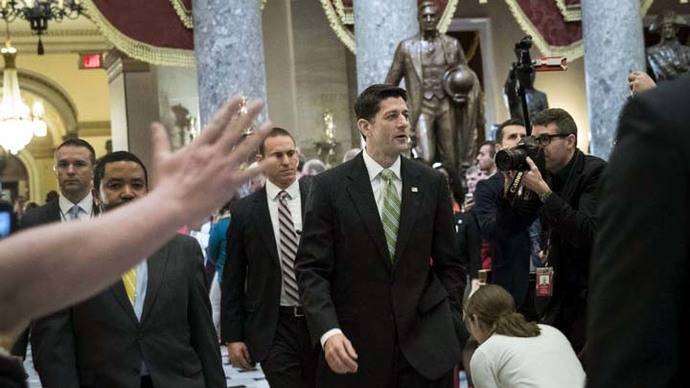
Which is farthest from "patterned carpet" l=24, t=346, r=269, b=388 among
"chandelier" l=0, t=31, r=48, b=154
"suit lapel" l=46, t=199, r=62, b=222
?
"chandelier" l=0, t=31, r=48, b=154

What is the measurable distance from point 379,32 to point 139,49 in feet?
9.09

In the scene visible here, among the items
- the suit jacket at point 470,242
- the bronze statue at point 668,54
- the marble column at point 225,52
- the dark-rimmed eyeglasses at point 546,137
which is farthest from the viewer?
the bronze statue at point 668,54

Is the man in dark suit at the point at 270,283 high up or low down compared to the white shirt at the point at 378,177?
down

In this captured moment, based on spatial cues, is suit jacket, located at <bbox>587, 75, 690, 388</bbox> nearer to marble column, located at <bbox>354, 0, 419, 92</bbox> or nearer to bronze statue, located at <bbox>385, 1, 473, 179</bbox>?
bronze statue, located at <bbox>385, 1, 473, 179</bbox>

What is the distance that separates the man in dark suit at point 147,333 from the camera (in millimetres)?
4270

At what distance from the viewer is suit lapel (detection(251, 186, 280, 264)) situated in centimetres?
571

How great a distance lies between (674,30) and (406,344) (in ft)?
35.2

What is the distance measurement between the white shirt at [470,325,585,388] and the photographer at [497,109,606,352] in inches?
10.6

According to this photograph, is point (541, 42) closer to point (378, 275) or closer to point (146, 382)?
point (378, 275)

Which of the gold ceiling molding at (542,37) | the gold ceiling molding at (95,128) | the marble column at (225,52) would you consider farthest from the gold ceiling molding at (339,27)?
the gold ceiling molding at (95,128)

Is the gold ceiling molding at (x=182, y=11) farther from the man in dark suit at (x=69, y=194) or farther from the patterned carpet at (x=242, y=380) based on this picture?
the man in dark suit at (x=69, y=194)

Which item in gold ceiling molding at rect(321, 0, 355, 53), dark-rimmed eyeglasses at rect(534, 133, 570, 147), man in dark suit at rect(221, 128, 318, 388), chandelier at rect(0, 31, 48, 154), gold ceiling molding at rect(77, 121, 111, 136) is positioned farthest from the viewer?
gold ceiling molding at rect(77, 121, 111, 136)

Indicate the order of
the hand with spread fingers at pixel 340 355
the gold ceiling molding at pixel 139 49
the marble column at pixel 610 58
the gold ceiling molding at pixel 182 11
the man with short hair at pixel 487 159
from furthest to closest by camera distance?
the marble column at pixel 610 58
the gold ceiling molding at pixel 182 11
the gold ceiling molding at pixel 139 49
the man with short hair at pixel 487 159
the hand with spread fingers at pixel 340 355

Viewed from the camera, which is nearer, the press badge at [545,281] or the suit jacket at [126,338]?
the suit jacket at [126,338]
